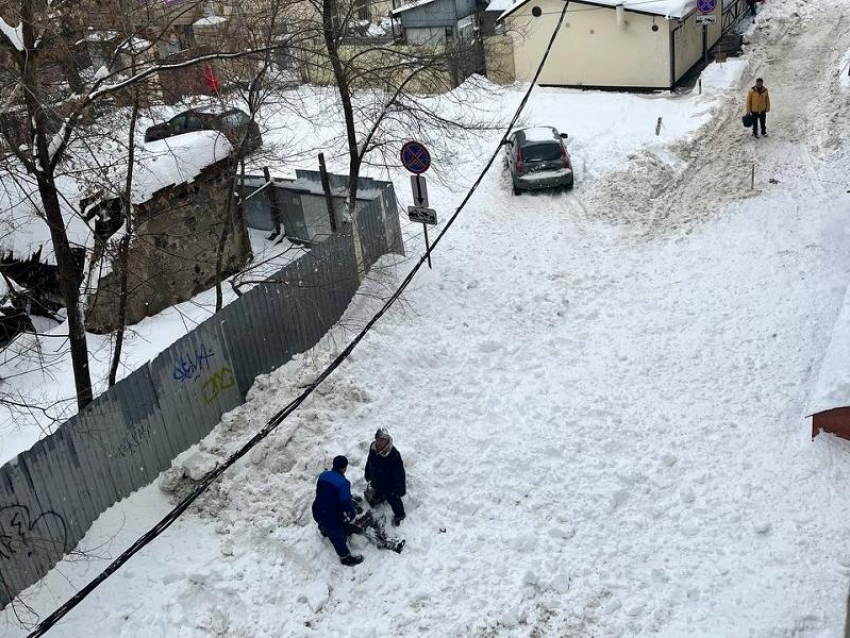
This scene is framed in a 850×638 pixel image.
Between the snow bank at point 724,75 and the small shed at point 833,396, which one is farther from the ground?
the snow bank at point 724,75

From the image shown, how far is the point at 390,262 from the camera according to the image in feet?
48.5

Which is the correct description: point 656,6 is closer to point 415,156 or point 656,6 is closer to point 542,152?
point 542,152

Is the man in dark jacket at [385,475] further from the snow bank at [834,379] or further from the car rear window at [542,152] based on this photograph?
the car rear window at [542,152]

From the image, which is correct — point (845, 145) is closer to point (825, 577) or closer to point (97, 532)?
point (825, 577)

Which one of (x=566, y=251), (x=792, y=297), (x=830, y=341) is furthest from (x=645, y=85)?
(x=830, y=341)

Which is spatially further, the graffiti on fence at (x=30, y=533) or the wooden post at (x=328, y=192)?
the wooden post at (x=328, y=192)

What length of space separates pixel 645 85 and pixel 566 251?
11471 millimetres

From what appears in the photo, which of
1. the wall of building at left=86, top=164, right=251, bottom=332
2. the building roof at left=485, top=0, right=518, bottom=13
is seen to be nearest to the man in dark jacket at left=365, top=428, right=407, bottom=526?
the wall of building at left=86, top=164, right=251, bottom=332

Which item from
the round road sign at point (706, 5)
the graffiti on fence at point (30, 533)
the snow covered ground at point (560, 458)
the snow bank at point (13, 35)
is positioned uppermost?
the snow bank at point (13, 35)

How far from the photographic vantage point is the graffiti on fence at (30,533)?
7.84 meters

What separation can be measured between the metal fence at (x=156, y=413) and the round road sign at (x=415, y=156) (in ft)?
4.62

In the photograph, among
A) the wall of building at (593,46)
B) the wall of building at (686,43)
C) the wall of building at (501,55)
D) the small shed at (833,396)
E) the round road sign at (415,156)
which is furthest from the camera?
the wall of building at (501,55)

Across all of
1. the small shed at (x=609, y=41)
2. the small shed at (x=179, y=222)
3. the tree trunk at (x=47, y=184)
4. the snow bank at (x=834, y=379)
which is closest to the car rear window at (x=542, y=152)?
the small shed at (x=179, y=222)

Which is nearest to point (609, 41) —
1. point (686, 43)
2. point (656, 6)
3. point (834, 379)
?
point (656, 6)
